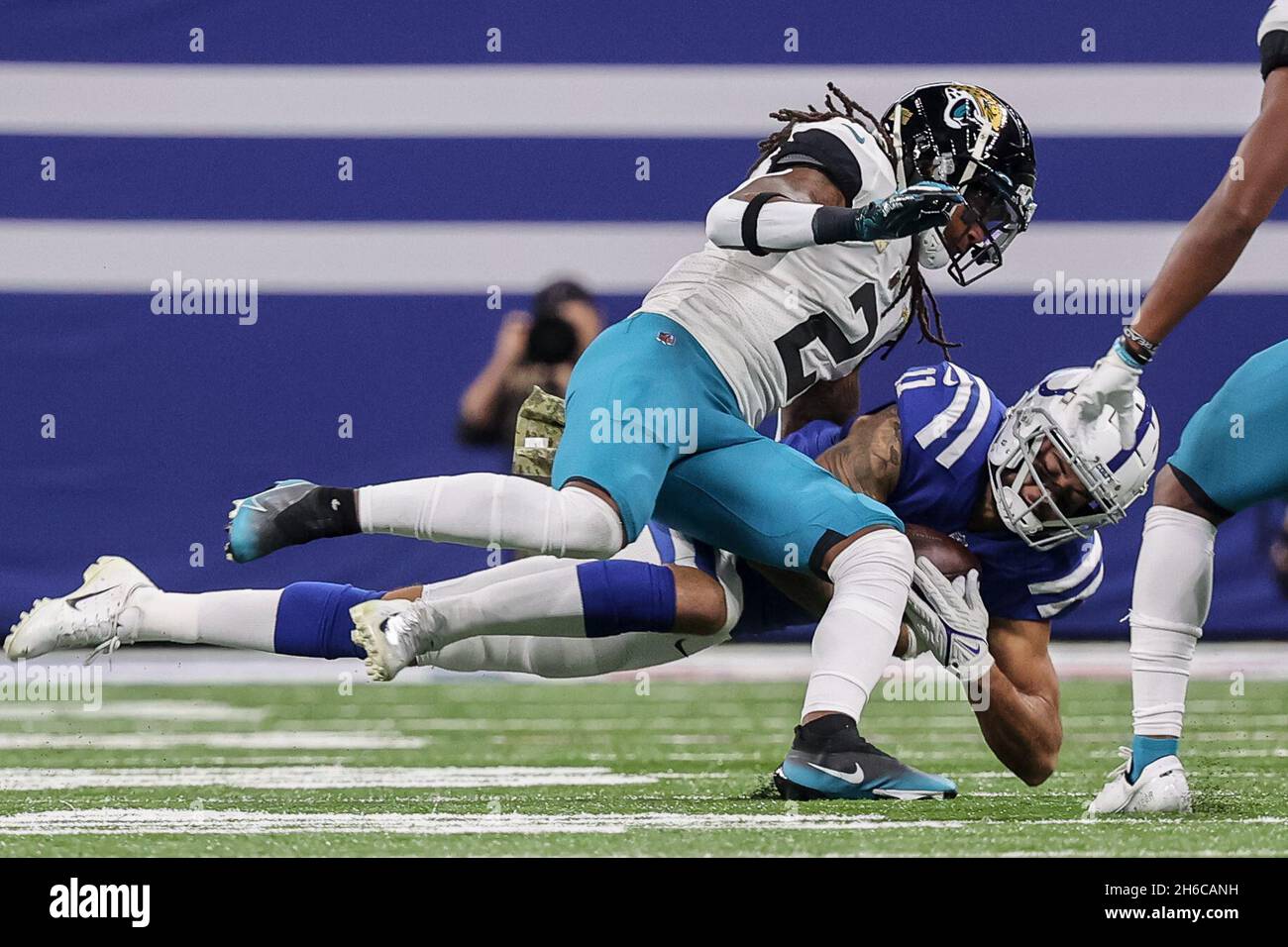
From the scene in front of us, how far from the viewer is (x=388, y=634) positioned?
287cm

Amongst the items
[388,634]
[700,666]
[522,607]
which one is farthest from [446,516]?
[700,666]

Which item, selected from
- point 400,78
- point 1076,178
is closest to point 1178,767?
point 1076,178

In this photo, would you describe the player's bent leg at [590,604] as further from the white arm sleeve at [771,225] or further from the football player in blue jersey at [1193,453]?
the football player in blue jersey at [1193,453]

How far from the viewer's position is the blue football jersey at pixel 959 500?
3318mm

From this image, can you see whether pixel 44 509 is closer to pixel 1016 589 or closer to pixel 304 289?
pixel 304 289

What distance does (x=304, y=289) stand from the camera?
5863 millimetres

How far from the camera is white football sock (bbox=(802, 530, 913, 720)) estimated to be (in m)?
2.85

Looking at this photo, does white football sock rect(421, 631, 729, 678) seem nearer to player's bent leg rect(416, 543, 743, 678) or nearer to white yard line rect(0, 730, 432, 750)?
player's bent leg rect(416, 543, 743, 678)

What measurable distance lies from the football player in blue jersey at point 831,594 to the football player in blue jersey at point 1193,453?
22cm

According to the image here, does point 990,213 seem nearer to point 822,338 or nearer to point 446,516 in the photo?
point 822,338

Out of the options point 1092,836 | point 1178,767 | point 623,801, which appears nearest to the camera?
point 1092,836

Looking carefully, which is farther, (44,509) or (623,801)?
(44,509)
